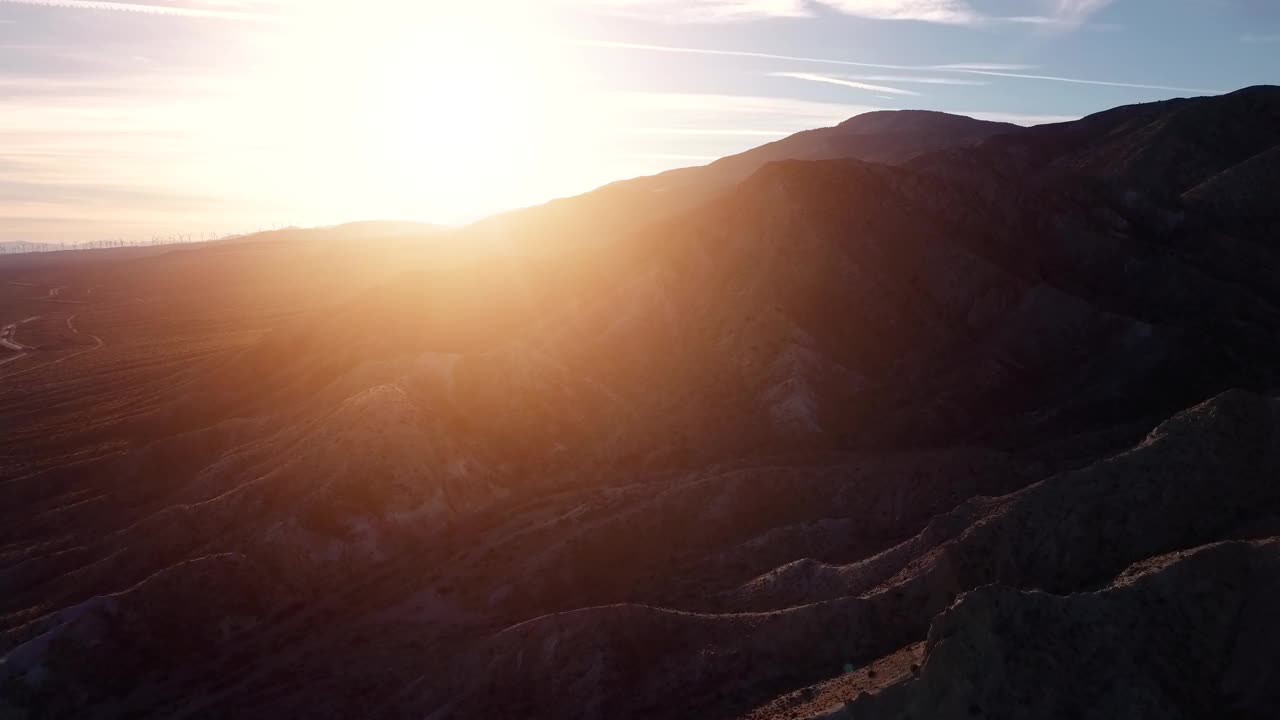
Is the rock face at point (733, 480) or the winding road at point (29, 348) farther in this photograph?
the winding road at point (29, 348)

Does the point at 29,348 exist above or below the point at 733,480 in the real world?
above

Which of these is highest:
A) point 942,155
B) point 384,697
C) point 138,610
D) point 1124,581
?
point 942,155

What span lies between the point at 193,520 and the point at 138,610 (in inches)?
334

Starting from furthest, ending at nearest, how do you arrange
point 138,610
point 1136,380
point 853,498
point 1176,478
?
point 1136,380 < point 853,498 < point 138,610 < point 1176,478

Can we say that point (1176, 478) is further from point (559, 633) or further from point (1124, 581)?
point (559, 633)

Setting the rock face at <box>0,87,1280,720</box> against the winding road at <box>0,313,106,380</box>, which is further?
the winding road at <box>0,313,106,380</box>

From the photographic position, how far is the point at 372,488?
4719 cm

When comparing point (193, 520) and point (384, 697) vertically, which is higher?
point (193, 520)

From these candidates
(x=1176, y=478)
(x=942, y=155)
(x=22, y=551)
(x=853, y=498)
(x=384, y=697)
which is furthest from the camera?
(x=942, y=155)

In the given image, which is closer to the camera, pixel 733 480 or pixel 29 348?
pixel 733 480

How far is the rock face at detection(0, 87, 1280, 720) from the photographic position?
92.0 ft

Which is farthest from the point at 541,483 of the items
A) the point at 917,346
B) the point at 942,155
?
the point at 942,155

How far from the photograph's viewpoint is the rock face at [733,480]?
28031 mm

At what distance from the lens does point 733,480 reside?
46.5m
